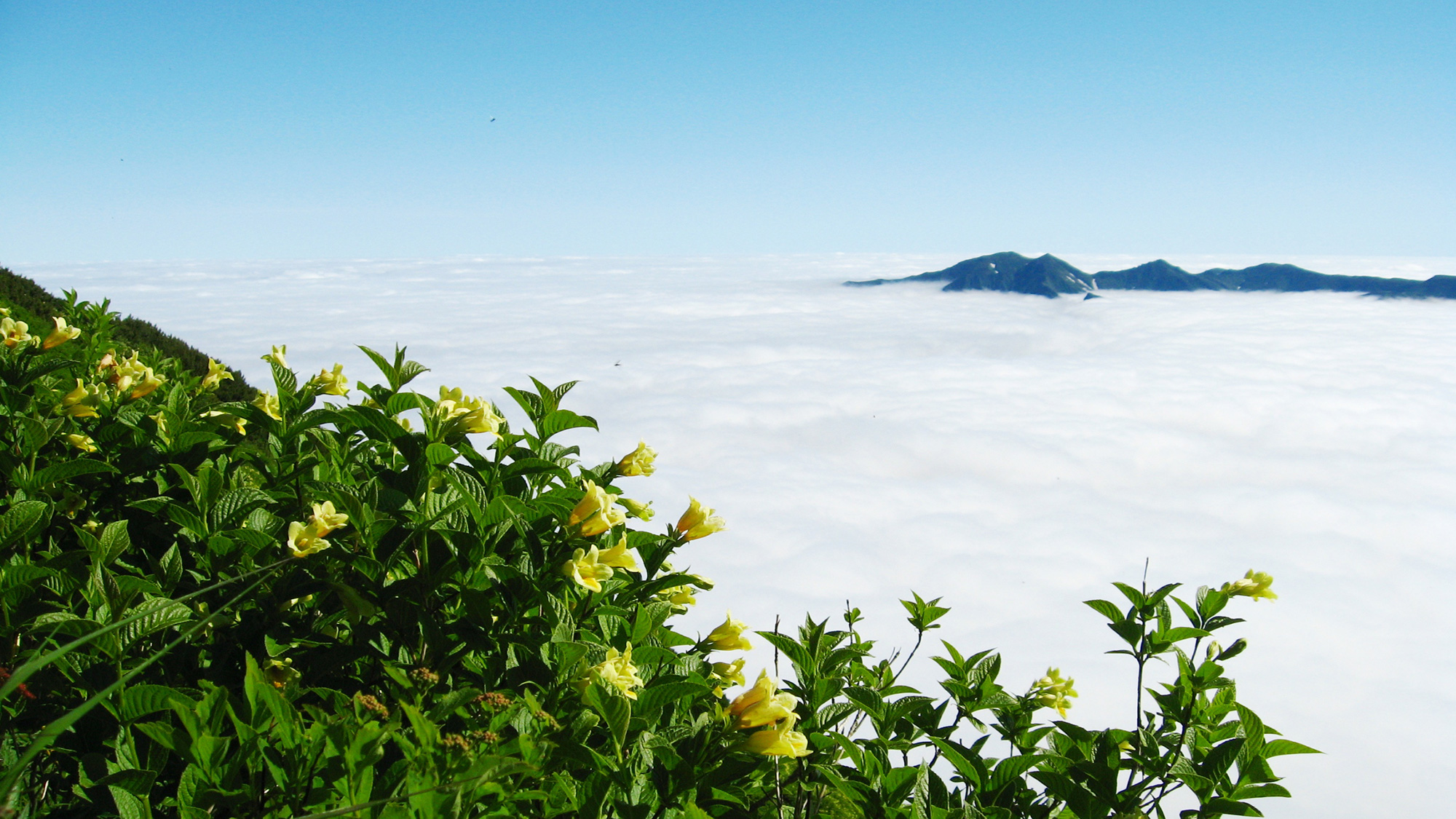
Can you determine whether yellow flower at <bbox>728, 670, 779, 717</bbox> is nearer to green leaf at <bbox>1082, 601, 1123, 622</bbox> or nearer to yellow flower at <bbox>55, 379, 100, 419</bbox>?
green leaf at <bbox>1082, 601, 1123, 622</bbox>

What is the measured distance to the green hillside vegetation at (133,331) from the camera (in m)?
9.72

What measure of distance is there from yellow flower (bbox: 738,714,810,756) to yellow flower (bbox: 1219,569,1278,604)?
160cm

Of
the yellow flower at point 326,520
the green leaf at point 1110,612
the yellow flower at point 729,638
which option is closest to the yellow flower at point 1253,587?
the green leaf at point 1110,612

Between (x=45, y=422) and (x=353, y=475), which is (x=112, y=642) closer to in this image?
(x=353, y=475)

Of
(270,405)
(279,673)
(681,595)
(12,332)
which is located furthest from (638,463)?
(12,332)

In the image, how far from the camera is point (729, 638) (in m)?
2.01

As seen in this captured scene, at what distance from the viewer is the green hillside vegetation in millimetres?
9719

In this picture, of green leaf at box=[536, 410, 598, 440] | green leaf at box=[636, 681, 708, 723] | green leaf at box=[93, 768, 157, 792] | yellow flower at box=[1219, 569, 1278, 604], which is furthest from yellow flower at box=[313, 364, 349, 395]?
yellow flower at box=[1219, 569, 1278, 604]

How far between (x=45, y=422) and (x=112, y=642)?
130 centimetres

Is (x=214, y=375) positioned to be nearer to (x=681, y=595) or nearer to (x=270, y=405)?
(x=270, y=405)

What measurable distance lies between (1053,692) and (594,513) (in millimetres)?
2013

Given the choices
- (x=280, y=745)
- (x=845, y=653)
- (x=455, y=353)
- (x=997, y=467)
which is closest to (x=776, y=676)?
(x=845, y=653)

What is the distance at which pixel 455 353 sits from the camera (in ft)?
315

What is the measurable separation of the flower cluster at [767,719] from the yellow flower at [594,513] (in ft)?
1.54
